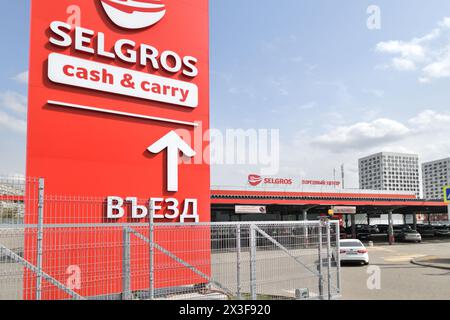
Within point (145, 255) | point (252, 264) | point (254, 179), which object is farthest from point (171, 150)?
point (254, 179)

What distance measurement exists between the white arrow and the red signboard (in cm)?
3

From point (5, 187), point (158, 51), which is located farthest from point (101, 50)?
point (5, 187)

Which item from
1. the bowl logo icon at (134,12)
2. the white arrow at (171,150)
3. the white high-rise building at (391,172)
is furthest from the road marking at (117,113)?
the white high-rise building at (391,172)

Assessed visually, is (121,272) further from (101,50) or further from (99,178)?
(101,50)

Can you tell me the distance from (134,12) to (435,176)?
186 metres

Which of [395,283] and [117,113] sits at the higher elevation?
[117,113]

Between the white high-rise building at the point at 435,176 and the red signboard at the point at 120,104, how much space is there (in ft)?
559

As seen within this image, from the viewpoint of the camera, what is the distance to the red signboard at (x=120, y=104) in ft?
29.9

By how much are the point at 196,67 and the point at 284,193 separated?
24359 mm

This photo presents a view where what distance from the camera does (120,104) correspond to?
10172mm

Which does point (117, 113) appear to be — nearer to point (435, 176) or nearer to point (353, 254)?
point (353, 254)

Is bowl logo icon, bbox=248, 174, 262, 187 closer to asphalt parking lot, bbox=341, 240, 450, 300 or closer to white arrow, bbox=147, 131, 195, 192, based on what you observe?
asphalt parking lot, bbox=341, 240, 450, 300

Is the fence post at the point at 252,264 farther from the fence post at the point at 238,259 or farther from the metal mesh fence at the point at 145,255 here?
the fence post at the point at 238,259
